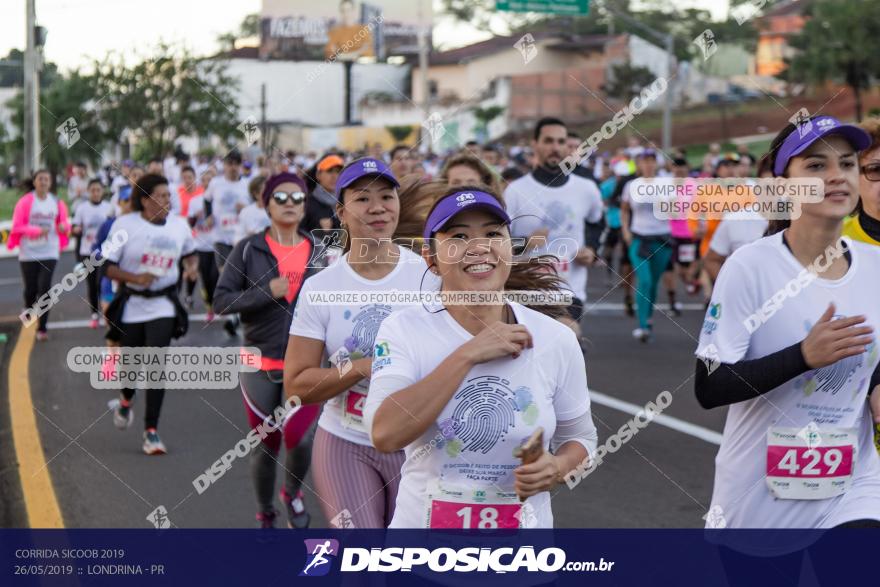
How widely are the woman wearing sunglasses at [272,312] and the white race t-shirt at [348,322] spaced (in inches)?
54.0

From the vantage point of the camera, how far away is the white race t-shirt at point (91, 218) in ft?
54.5

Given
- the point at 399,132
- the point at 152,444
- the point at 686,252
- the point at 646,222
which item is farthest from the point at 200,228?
the point at 399,132

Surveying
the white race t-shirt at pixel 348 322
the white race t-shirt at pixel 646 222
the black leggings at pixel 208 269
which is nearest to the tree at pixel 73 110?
the black leggings at pixel 208 269

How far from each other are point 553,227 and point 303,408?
4.00 m

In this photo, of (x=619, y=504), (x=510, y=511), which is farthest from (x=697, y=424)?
(x=510, y=511)

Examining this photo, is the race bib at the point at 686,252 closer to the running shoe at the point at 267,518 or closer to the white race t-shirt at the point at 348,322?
the running shoe at the point at 267,518

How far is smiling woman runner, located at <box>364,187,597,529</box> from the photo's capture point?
11.6ft

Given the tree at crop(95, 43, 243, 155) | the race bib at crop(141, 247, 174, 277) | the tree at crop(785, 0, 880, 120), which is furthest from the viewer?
the tree at crop(785, 0, 880, 120)

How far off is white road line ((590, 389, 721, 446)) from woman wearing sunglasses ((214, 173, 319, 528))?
3.21 m

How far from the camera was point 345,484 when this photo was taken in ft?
17.1

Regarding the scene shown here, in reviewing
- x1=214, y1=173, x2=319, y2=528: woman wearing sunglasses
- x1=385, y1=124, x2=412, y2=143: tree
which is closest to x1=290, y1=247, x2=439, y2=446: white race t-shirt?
x1=214, y1=173, x2=319, y2=528: woman wearing sunglasses

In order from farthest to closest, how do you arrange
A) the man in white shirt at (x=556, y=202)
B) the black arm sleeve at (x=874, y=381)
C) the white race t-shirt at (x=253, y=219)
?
the white race t-shirt at (x=253, y=219) → the man in white shirt at (x=556, y=202) → the black arm sleeve at (x=874, y=381)

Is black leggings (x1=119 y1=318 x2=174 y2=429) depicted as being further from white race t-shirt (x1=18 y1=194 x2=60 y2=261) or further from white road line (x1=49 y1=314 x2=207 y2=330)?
white road line (x1=49 y1=314 x2=207 y2=330)

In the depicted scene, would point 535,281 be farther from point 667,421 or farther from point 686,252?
point 686,252
